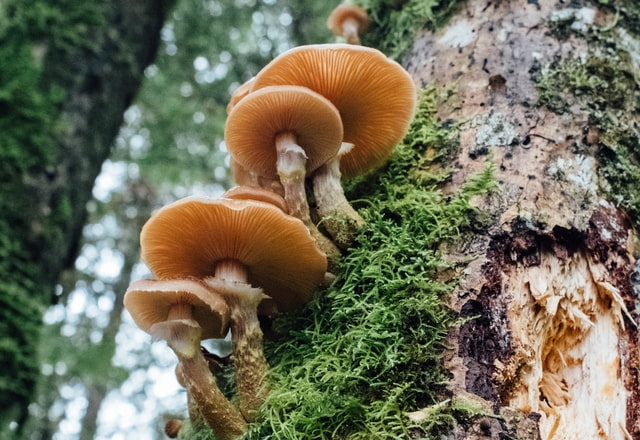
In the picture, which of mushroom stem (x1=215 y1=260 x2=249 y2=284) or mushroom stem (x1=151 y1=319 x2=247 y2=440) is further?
mushroom stem (x1=215 y1=260 x2=249 y2=284)

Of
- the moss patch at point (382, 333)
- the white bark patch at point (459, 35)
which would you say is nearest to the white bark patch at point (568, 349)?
the moss patch at point (382, 333)

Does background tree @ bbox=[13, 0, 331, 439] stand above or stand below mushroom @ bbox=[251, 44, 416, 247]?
below

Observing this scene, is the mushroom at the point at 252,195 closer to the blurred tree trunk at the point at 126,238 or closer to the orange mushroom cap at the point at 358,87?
the orange mushroom cap at the point at 358,87

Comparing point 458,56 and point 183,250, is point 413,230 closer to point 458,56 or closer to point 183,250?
point 183,250

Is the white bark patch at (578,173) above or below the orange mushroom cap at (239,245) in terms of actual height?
above

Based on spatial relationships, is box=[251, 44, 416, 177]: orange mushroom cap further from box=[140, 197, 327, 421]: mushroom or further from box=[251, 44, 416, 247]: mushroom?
box=[140, 197, 327, 421]: mushroom

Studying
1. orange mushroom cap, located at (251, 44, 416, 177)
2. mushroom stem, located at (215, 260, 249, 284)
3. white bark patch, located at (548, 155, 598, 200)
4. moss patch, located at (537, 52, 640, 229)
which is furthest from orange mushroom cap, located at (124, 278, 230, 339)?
moss patch, located at (537, 52, 640, 229)
